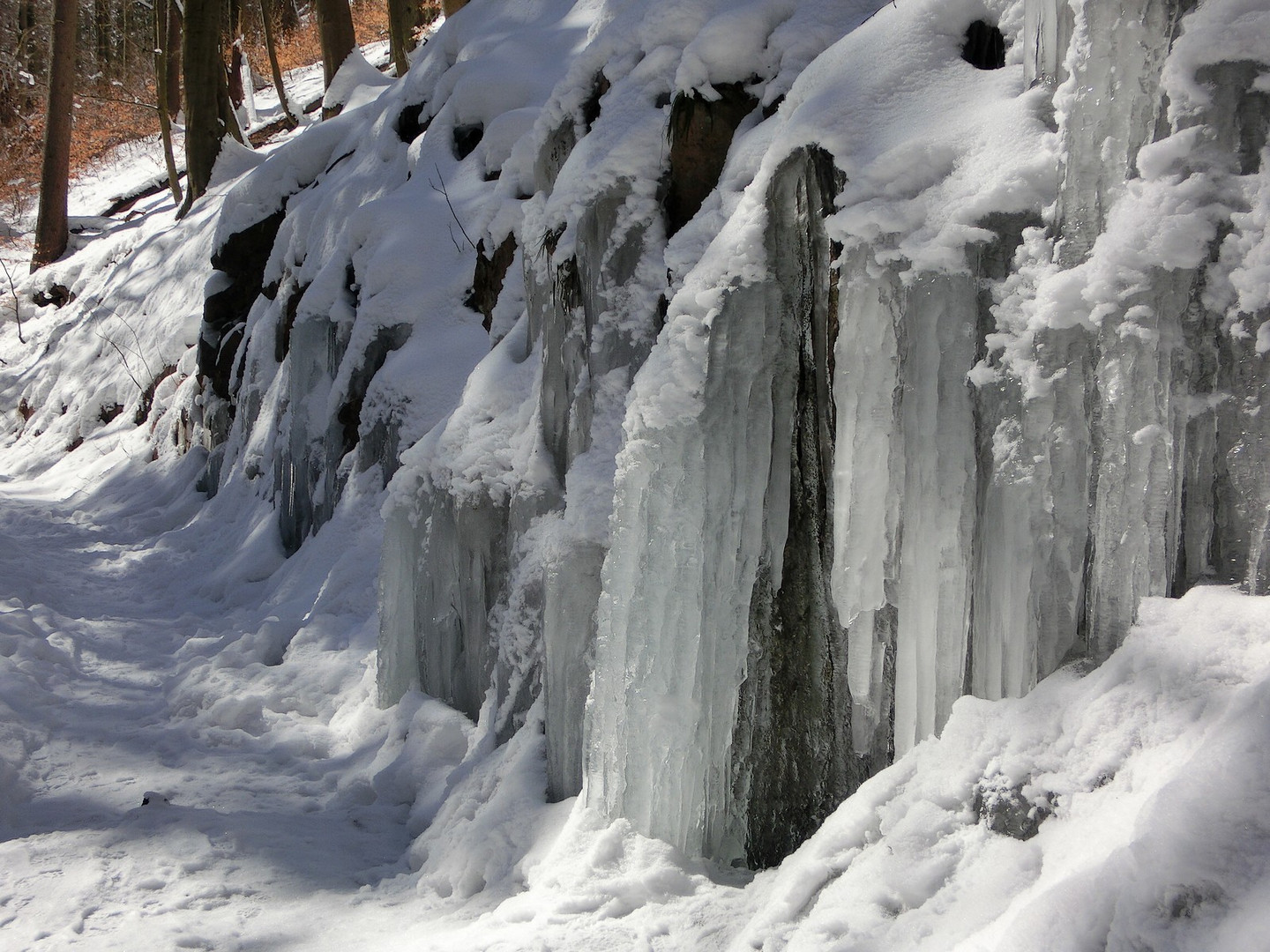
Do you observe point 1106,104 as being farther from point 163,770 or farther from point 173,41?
point 173,41

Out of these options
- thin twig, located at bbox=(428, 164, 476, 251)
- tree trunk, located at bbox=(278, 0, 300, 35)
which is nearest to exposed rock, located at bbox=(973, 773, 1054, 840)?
thin twig, located at bbox=(428, 164, 476, 251)

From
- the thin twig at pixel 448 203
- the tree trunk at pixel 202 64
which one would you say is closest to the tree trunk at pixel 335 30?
the tree trunk at pixel 202 64

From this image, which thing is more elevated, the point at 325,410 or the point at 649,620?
the point at 325,410

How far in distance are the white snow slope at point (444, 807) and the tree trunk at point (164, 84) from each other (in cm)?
986

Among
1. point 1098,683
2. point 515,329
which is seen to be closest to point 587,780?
point 1098,683

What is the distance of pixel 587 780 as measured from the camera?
120 inches

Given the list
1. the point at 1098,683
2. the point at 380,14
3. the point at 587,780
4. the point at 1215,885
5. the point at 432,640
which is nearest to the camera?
the point at 1215,885

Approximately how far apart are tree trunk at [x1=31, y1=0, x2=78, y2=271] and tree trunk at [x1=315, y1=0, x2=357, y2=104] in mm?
6321

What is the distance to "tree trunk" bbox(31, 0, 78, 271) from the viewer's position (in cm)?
1528

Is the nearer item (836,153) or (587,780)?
(836,153)

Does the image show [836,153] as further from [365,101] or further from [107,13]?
[107,13]

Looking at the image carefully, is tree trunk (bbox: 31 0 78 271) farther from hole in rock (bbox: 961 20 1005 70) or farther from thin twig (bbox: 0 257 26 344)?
hole in rock (bbox: 961 20 1005 70)

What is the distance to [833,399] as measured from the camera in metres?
2.68

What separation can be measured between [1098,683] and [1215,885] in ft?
1.59
